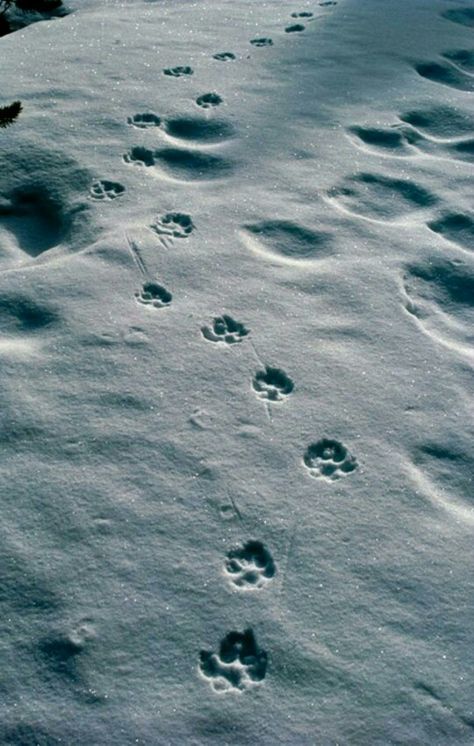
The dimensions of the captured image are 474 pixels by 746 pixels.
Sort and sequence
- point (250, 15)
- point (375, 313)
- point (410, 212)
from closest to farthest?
point (375, 313), point (410, 212), point (250, 15)

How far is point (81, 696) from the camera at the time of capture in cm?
166

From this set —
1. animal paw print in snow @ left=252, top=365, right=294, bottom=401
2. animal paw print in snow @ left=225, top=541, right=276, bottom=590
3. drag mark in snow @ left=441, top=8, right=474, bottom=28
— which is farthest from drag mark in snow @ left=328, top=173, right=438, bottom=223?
drag mark in snow @ left=441, top=8, right=474, bottom=28

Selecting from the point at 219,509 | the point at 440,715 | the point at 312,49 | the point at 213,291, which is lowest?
the point at 440,715

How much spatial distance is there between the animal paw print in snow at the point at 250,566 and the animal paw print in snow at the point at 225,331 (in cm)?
72

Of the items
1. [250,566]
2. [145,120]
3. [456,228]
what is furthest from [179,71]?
[250,566]

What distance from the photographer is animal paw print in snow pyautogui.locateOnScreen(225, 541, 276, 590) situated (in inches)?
73.4

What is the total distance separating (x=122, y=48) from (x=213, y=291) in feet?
6.90

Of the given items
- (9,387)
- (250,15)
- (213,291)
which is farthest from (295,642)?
(250,15)

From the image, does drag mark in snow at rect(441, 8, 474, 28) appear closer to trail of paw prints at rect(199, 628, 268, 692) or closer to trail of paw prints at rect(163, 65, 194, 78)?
trail of paw prints at rect(163, 65, 194, 78)

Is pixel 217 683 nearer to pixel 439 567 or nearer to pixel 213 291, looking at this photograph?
pixel 439 567

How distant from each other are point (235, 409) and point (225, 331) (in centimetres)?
33

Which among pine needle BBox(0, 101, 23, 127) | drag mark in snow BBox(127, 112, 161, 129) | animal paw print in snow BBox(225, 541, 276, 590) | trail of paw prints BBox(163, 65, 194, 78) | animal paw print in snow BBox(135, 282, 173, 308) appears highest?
pine needle BBox(0, 101, 23, 127)

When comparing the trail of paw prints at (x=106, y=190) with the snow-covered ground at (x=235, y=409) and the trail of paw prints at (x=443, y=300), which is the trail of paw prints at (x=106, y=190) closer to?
the snow-covered ground at (x=235, y=409)

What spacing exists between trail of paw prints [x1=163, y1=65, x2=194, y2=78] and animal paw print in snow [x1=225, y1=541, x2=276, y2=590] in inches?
104
